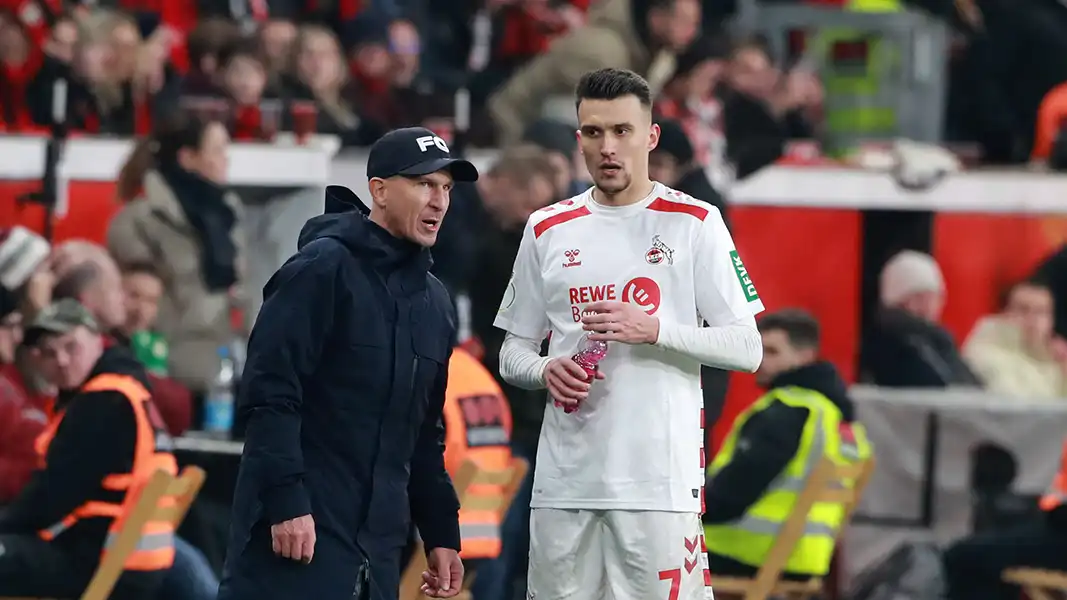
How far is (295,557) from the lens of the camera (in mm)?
5004

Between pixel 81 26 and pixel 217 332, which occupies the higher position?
pixel 81 26

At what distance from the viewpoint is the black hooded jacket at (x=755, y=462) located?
326 inches

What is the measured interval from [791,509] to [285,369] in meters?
3.80

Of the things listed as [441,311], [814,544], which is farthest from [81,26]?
[441,311]

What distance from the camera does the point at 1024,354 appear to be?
38.4 ft

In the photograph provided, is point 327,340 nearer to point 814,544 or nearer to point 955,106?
point 814,544

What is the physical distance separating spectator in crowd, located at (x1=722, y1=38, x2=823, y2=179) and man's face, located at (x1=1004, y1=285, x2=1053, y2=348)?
62.4 inches

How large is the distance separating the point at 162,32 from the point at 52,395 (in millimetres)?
4256

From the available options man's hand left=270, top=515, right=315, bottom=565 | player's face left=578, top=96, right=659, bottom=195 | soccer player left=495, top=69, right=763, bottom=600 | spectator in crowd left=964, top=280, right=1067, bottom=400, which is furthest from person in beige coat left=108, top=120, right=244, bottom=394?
man's hand left=270, top=515, right=315, bottom=565

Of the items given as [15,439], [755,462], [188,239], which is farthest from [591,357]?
[188,239]

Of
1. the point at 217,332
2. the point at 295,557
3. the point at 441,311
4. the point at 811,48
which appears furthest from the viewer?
the point at 811,48

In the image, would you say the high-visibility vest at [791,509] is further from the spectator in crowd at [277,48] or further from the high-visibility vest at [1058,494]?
the spectator in crowd at [277,48]

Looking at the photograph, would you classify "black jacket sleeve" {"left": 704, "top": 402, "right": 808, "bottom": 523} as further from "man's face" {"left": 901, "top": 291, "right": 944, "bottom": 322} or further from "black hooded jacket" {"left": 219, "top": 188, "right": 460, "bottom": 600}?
"black hooded jacket" {"left": 219, "top": 188, "right": 460, "bottom": 600}

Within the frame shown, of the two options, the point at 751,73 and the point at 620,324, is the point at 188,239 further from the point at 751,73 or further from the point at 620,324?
the point at 620,324
